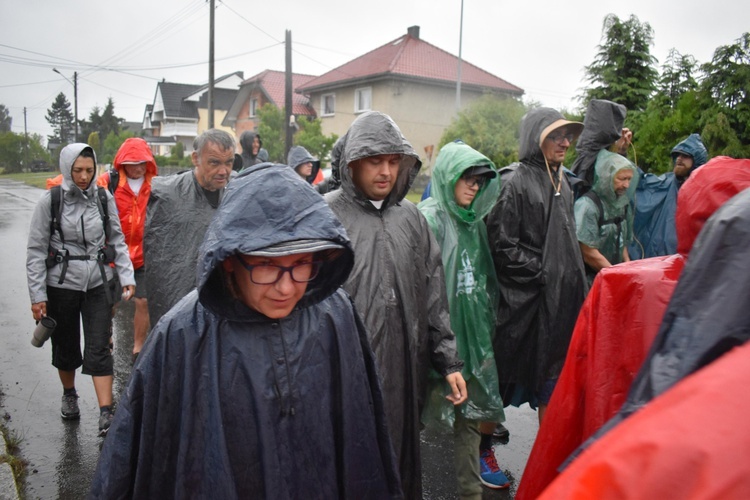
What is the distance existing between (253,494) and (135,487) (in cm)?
33

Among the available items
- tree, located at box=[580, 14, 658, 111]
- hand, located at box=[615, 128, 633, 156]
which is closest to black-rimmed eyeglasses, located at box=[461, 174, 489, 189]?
hand, located at box=[615, 128, 633, 156]

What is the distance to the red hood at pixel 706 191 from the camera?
5.15ft

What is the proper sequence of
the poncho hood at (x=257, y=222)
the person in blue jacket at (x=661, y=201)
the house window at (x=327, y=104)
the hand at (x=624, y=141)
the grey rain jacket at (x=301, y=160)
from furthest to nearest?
the house window at (x=327, y=104), the grey rain jacket at (x=301, y=160), the person in blue jacket at (x=661, y=201), the hand at (x=624, y=141), the poncho hood at (x=257, y=222)

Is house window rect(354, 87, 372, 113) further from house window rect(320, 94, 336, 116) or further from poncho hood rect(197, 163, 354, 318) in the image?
poncho hood rect(197, 163, 354, 318)

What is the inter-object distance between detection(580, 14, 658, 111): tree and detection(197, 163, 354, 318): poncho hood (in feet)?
34.1

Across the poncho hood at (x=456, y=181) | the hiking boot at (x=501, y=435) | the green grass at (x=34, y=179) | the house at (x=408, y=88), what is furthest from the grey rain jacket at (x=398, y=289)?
the green grass at (x=34, y=179)

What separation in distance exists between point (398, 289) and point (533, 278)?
1.40 m

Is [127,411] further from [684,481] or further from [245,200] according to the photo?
[684,481]

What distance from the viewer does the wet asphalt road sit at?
3.74 meters

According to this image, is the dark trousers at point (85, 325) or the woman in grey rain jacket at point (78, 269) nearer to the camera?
the woman in grey rain jacket at point (78, 269)

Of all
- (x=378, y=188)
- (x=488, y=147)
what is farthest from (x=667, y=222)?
(x=488, y=147)

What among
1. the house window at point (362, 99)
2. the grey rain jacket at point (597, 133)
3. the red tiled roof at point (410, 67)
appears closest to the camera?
the grey rain jacket at point (597, 133)

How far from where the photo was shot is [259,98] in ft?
139

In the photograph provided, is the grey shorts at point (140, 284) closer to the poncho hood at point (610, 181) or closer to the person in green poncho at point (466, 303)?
the person in green poncho at point (466, 303)
